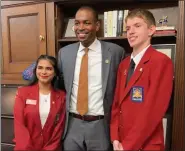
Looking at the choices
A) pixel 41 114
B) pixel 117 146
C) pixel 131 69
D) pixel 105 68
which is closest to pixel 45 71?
pixel 41 114

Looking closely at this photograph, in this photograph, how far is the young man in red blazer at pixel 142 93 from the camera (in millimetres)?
1194

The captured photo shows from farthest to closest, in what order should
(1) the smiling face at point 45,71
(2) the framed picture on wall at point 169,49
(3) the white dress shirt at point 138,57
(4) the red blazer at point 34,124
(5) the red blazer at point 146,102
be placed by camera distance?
1. (2) the framed picture on wall at point 169,49
2. (1) the smiling face at point 45,71
3. (4) the red blazer at point 34,124
4. (3) the white dress shirt at point 138,57
5. (5) the red blazer at point 146,102

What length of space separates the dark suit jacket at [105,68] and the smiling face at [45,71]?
0.31 feet

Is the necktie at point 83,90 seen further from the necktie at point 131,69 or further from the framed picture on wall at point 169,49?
the framed picture on wall at point 169,49

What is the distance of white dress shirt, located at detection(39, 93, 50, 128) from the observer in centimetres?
150

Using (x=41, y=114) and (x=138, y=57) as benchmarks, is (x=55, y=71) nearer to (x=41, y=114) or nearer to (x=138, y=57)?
(x=41, y=114)

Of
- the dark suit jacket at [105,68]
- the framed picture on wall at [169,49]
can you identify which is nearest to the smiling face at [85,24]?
the dark suit jacket at [105,68]

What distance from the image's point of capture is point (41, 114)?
1.50 m

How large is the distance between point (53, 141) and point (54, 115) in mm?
179

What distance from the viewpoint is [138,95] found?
4.10 ft

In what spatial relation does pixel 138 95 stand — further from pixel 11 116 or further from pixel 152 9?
pixel 11 116

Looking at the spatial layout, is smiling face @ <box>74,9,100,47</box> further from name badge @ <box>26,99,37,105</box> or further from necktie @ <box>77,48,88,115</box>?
name badge @ <box>26,99,37,105</box>

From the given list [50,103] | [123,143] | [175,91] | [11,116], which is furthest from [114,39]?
[11,116]

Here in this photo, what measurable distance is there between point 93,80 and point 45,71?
0.36 metres
